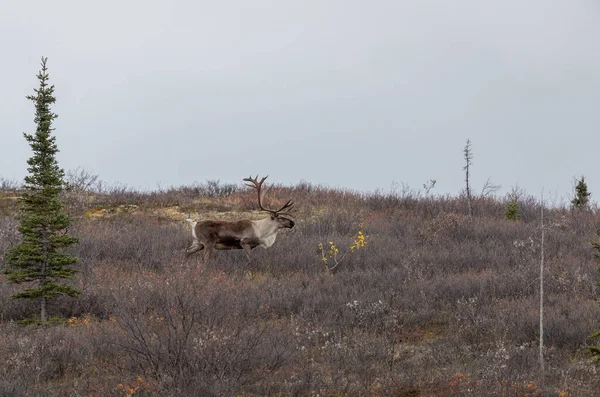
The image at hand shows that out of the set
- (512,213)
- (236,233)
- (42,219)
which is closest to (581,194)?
(512,213)

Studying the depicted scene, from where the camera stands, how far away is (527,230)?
16.7 metres

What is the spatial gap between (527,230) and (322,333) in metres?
10.1

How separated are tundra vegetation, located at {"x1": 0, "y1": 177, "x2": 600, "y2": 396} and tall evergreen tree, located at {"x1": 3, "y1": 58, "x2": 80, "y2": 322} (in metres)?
0.56

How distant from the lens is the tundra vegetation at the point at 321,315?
657 cm

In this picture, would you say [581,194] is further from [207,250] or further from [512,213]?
[207,250]

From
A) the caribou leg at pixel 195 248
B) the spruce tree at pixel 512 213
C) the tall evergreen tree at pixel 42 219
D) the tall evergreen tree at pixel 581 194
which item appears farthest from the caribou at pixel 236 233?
the tall evergreen tree at pixel 581 194

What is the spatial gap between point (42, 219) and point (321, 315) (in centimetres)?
467

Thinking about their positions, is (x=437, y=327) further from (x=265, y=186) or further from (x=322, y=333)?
(x=265, y=186)

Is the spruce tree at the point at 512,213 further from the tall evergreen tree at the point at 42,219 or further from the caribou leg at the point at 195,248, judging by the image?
the tall evergreen tree at the point at 42,219

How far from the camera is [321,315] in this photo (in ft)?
31.2

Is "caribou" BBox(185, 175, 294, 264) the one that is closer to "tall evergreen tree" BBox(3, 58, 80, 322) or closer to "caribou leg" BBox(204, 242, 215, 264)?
"caribou leg" BBox(204, 242, 215, 264)

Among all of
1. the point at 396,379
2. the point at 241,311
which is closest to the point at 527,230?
the point at 241,311

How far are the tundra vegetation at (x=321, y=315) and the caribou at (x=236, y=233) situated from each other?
332 millimetres

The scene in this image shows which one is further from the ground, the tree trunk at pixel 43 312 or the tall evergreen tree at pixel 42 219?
the tall evergreen tree at pixel 42 219
